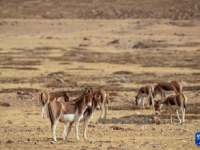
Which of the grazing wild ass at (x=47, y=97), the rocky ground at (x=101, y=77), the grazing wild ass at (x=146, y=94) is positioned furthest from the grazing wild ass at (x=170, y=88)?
the grazing wild ass at (x=47, y=97)

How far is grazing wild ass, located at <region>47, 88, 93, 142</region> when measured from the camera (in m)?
12.5

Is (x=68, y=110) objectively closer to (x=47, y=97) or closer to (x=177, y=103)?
(x=177, y=103)

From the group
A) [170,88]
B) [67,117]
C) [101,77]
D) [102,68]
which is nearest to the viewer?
[67,117]

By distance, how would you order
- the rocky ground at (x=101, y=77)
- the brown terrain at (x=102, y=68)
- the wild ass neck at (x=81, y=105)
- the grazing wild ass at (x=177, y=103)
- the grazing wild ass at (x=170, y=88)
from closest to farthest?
1. the wild ass neck at (x=81, y=105)
2. the rocky ground at (x=101, y=77)
3. the brown terrain at (x=102, y=68)
4. the grazing wild ass at (x=177, y=103)
5. the grazing wild ass at (x=170, y=88)

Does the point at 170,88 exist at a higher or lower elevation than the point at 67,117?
lower

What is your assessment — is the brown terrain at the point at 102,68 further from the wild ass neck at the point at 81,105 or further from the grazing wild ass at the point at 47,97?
the wild ass neck at the point at 81,105

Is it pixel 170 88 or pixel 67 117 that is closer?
pixel 67 117

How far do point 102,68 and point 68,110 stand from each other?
86.6 ft

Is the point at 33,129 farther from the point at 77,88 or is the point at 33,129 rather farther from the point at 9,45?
the point at 9,45

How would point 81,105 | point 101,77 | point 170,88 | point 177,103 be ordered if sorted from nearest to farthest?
point 81,105 → point 177,103 → point 170,88 → point 101,77

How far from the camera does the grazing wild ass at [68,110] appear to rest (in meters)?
12.5

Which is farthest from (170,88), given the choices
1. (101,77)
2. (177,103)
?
(101,77)

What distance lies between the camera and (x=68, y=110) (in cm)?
1287

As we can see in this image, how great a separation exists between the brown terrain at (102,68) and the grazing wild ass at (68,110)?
684mm
